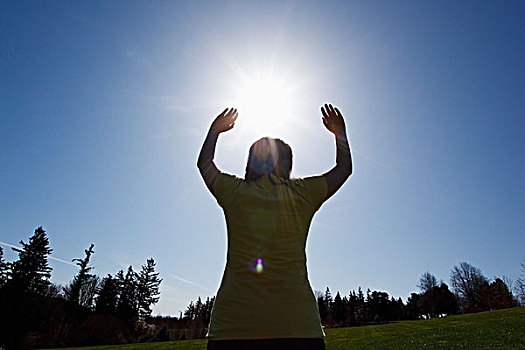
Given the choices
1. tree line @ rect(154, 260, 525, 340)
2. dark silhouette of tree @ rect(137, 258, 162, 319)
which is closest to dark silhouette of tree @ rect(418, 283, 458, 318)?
tree line @ rect(154, 260, 525, 340)

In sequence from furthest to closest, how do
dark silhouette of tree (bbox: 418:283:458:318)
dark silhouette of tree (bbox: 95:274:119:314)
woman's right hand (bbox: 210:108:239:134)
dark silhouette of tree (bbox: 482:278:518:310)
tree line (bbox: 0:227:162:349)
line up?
dark silhouette of tree (bbox: 418:283:458:318) < dark silhouette of tree (bbox: 482:278:518:310) < dark silhouette of tree (bbox: 95:274:119:314) < tree line (bbox: 0:227:162:349) < woman's right hand (bbox: 210:108:239:134)

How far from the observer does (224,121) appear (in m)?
2.25

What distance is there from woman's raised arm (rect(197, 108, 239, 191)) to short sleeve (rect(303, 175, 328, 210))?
0.53m

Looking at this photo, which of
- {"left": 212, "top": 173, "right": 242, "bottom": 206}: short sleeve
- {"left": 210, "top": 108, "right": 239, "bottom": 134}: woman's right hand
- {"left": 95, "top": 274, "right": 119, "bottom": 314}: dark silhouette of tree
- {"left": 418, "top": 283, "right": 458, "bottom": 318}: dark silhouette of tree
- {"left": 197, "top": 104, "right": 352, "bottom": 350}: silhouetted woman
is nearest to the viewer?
{"left": 197, "top": 104, "right": 352, "bottom": 350}: silhouetted woman

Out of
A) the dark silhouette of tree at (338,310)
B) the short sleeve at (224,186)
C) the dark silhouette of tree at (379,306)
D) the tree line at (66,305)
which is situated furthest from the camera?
the dark silhouette of tree at (338,310)

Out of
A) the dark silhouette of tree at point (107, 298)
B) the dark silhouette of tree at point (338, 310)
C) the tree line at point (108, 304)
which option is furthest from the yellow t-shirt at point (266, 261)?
the dark silhouette of tree at point (338, 310)

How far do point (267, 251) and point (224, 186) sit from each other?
1.43 ft

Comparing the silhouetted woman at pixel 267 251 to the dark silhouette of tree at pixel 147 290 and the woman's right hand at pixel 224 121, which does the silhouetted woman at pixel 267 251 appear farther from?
the dark silhouette of tree at pixel 147 290

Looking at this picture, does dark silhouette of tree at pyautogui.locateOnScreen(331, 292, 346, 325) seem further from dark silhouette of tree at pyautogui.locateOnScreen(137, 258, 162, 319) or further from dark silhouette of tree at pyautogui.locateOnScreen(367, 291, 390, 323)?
dark silhouette of tree at pyautogui.locateOnScreen(137, 258, 162, 319)

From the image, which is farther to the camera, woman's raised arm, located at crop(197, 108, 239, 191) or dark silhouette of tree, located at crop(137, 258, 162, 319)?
dark silhouette of tree, located at crop(137, 258, 162, 319)

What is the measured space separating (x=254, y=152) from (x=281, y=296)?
2.62 feet

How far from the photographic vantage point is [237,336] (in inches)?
59.1

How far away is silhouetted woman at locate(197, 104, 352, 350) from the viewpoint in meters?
1.51

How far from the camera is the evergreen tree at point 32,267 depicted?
33500mm
